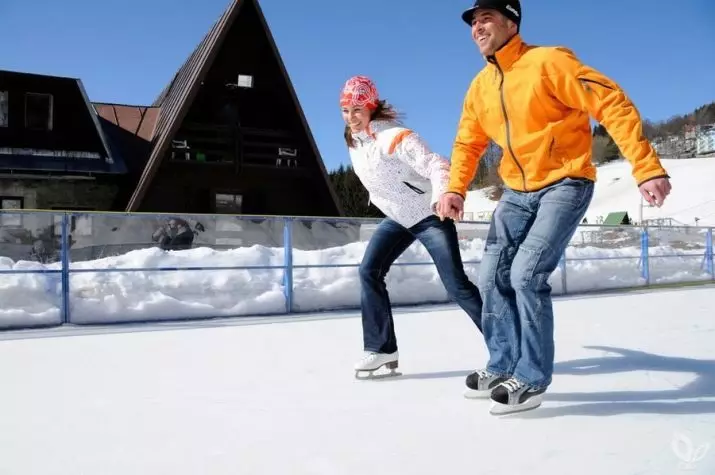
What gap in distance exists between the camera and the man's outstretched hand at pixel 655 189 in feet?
5.42

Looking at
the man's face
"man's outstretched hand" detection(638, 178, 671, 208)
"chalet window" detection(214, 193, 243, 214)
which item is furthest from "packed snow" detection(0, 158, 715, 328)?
"chalet window" detection(214, 193, 243, 214)

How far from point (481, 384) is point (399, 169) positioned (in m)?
0.97

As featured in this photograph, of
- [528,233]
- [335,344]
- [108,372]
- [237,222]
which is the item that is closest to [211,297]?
[237,222]

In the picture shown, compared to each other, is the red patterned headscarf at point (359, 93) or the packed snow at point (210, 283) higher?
the red patterned headscarf at point (359, 93)

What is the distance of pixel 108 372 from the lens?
107 inches

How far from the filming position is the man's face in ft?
6.61

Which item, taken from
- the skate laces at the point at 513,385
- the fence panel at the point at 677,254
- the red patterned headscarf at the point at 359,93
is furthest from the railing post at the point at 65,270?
the fence panel at the point at 677,254

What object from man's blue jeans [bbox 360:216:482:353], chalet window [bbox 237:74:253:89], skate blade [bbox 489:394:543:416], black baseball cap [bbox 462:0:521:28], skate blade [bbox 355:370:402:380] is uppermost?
chalet window [bbox 237:74:253:89]

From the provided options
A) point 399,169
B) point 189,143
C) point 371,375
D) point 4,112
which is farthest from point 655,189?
point 4,112

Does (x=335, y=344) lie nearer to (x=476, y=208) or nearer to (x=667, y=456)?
(x=667, y=456)

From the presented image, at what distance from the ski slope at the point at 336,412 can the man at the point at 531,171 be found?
0.20 m

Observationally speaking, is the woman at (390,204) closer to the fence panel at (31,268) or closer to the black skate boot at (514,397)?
the black skate boot at (514,397)

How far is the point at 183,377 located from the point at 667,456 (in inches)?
75.1

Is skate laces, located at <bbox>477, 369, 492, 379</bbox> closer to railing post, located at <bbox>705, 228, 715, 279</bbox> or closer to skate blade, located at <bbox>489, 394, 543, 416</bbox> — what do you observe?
skate blade, located at <bbox>489, 394, 543, 416</bbox>
